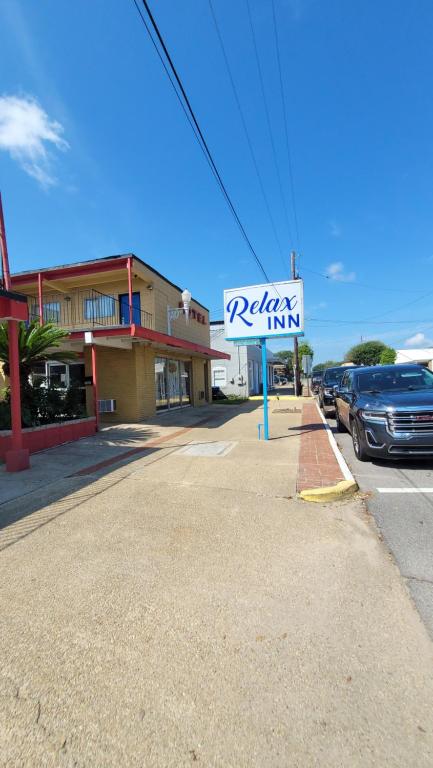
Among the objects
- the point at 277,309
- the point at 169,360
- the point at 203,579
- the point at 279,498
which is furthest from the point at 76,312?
the point at 203,579

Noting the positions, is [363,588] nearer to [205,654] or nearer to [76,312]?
[205,654]

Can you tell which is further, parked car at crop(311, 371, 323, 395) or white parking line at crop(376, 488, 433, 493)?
parked car at crop(311, 371, 323, 395)

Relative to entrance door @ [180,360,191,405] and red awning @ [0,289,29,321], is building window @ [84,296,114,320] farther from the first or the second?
red awning @ [0,289,29,321]

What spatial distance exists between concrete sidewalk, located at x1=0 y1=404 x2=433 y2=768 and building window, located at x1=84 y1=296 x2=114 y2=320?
1214cm

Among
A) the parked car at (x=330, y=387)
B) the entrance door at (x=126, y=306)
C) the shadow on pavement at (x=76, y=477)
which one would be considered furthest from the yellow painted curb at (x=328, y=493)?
the entrance door at (x=126, y=306)

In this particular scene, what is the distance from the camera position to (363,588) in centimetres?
290

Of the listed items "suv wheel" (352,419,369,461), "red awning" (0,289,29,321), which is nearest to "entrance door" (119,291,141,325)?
"red awning" (0,289,29,321)

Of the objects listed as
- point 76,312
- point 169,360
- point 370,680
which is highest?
point 76,312

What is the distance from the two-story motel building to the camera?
12852mm

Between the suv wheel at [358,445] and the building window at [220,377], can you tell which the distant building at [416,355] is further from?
the suv wheel at [358,445]

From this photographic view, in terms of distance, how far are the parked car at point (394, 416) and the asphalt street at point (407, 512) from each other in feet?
1.13

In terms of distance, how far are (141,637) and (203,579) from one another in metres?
0.77

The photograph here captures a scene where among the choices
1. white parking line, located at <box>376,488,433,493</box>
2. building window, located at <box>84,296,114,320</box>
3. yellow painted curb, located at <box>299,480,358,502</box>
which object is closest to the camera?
yellow painted curb, located at <box>299,480,358,502</box>

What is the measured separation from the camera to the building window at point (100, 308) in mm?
15539
